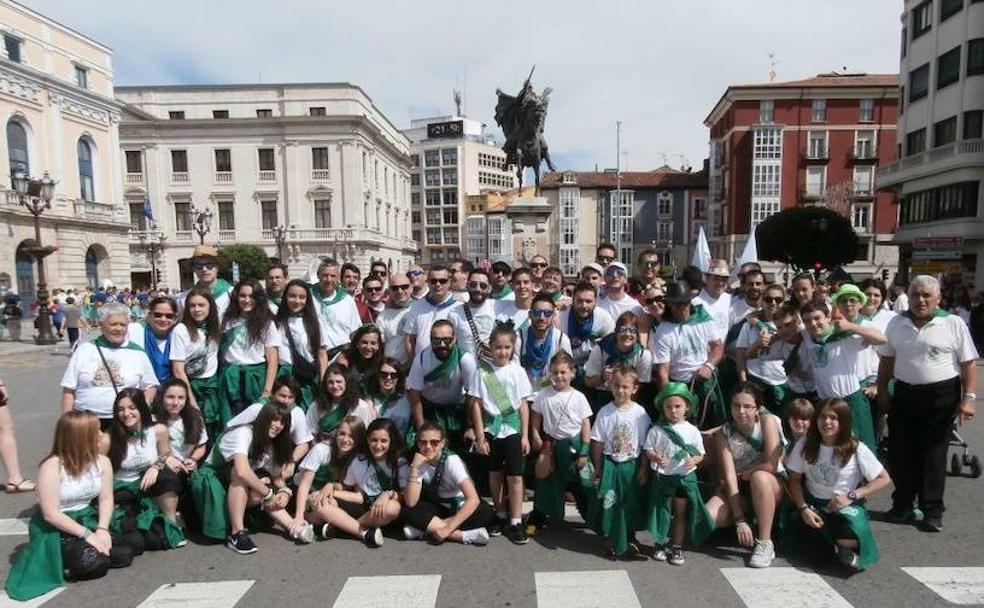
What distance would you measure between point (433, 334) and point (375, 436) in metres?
0.93

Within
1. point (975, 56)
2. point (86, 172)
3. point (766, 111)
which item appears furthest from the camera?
point (766, 111)

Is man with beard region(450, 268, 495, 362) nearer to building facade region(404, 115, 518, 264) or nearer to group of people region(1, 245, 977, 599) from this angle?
group of people region(1, 245, 977, 599)

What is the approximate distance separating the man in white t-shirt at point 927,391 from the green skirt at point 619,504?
89.5 inches

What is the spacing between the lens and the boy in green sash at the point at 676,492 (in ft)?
13.2

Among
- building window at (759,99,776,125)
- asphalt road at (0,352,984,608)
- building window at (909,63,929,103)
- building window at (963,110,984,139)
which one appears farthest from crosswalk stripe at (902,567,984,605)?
building window at (759,99,776,125)

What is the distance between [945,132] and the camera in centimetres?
2756

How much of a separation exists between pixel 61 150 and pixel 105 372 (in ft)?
115

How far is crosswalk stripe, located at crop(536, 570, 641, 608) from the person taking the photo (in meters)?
3.46

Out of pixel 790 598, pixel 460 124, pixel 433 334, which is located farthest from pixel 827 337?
pixel 460 124

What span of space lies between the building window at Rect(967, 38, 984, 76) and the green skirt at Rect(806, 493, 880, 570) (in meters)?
31.2

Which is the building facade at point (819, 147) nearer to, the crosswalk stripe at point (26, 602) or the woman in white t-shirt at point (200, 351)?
the woman in white t-shirt at point (200, 351)

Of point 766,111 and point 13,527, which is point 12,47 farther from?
point 766,111

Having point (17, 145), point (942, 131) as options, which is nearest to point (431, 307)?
point (942, 131)

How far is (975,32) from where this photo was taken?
2538 cm
